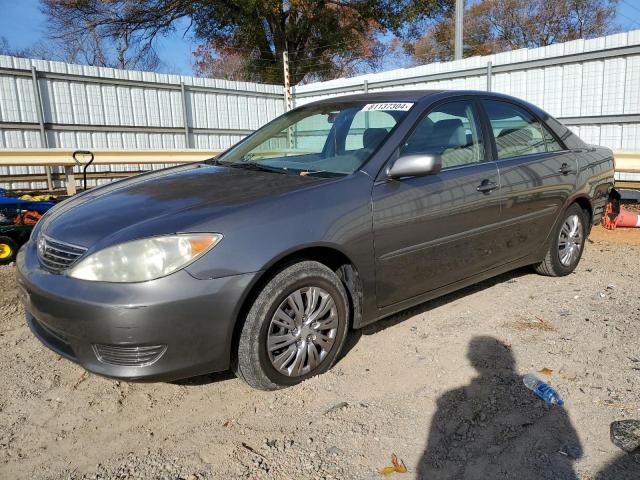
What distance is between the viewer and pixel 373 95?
3939mm

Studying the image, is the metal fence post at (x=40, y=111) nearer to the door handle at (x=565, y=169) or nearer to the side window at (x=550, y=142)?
the side window at (x=550, y=142)

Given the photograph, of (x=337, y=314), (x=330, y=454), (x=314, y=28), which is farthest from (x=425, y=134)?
(x=314, y=28)

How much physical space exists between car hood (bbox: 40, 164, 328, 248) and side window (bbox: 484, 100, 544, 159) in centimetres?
172

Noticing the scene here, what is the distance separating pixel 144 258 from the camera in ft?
7.75

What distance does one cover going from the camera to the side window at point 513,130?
3.98 m

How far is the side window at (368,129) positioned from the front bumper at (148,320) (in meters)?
1.36

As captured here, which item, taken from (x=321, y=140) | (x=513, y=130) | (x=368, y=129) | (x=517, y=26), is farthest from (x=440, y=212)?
(x=517, y=26)

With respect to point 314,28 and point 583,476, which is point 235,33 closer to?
point 314,28

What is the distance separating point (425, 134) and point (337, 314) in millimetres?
1399

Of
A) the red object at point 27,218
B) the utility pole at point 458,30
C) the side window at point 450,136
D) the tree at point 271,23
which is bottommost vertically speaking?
the red object at point 27,218

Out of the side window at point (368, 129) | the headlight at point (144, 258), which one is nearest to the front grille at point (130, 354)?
the headlight at point (144, 258)

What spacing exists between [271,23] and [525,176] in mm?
20210

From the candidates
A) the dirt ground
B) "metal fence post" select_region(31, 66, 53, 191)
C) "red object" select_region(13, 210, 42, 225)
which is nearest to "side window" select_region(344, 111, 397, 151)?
the dirt ground

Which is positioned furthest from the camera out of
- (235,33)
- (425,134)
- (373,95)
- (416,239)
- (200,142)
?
(235,33)
